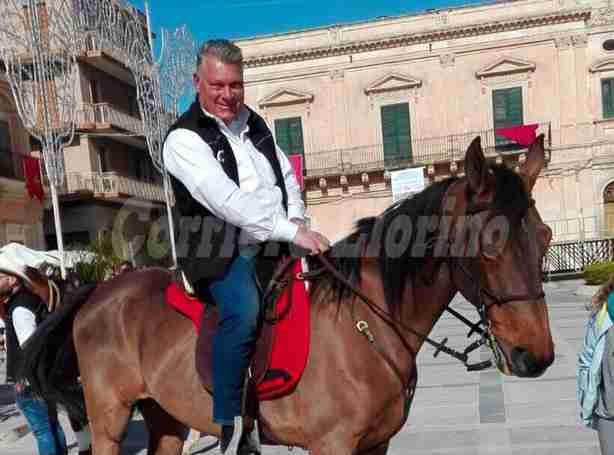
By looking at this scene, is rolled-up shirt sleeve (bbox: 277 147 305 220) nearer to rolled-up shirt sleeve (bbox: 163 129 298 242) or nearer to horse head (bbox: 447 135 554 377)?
rolled-up shirt sleeve (bbox: 163 129 298 242)

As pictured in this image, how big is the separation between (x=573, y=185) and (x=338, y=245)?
28.8 m

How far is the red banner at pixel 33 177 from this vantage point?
21.3m

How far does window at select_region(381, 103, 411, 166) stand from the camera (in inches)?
1196

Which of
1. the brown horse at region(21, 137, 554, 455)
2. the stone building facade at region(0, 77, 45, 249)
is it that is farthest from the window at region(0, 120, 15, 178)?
the brown horse at region(21, 137, 554, 455)

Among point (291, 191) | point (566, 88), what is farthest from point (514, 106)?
point (291, 191)

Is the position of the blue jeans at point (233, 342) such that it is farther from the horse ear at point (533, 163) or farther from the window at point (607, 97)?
the window at point (607, 97)

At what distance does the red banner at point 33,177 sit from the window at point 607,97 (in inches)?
1004

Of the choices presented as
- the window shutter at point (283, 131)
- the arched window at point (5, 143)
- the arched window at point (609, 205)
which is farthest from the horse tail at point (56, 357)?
the arched window at point (609, 205)

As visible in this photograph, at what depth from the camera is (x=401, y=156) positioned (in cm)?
3039

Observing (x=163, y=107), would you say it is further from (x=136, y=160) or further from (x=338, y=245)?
(x=338, y=245)

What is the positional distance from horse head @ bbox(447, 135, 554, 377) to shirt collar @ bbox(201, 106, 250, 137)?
1115mm

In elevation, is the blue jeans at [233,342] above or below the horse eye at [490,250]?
below

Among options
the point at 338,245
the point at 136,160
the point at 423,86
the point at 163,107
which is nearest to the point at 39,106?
the point at 163,107

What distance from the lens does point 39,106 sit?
→ 14.6 m
